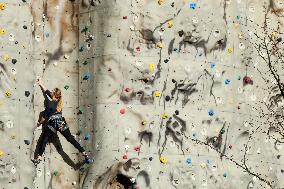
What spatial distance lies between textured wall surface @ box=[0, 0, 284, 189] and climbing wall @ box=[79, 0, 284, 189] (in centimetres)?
2

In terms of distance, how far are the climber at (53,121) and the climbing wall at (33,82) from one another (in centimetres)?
28

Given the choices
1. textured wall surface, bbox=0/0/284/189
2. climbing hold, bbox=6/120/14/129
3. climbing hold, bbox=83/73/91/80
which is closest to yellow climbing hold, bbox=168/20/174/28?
textured wall surface, bbox=0/0/284/189

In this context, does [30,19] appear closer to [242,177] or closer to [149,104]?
[149,104]

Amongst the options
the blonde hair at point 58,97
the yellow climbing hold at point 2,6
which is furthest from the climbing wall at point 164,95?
the yellow climbing hold at point 2,6

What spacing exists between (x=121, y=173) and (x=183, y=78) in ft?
9.20

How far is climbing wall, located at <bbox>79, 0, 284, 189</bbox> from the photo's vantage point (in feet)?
54.5

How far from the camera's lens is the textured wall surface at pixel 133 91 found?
54.0ft

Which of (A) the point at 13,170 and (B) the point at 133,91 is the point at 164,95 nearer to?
(B) the point at 133,91

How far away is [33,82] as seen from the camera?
16.7 meters

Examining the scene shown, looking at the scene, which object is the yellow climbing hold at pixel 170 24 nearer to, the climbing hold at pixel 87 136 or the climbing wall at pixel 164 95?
the climbing wall at pixel 164 95

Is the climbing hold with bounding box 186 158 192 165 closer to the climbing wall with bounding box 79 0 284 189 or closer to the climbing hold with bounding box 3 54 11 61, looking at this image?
the climbing wall with bounding box 79 0 284 189

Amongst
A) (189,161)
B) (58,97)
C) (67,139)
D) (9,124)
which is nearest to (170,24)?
(58,97)

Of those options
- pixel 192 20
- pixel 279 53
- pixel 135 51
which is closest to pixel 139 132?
pixel 135 51

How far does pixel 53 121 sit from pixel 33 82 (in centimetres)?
122
